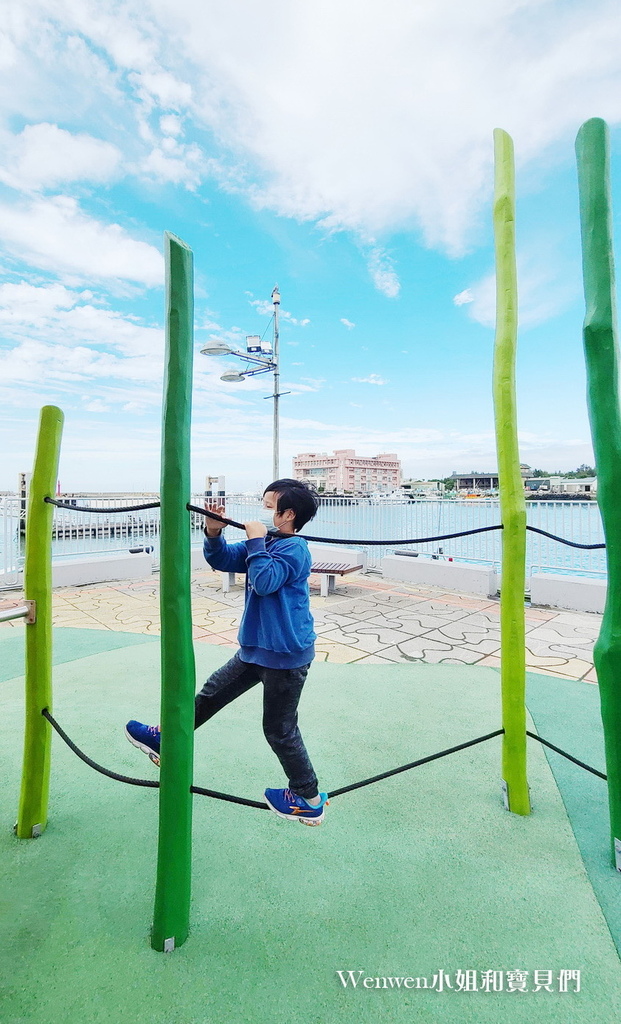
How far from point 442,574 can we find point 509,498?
19.2 ft

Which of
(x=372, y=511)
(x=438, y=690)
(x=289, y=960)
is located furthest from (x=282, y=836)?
(x=372, y=511)

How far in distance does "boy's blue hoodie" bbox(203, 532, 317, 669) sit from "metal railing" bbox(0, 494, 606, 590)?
3.70m

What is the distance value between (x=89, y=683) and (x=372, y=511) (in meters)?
6.39

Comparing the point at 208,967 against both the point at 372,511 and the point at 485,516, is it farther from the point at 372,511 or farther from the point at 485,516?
the point at 372,511

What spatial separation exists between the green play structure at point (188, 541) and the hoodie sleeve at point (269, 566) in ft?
0.72

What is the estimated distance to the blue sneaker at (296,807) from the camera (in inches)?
69.1

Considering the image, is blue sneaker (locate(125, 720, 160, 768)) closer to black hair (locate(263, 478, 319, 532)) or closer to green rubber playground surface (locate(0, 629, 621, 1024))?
green rubber playground surface (locate(0, 629, 621, 1024))

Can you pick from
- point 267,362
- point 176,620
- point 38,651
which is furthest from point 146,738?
point 267,362

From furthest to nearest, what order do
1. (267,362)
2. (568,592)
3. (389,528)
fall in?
(267,362)
(389,528)
(568,592)

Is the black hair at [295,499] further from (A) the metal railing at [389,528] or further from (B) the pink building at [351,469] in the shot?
(B) the pink building at [351,469]

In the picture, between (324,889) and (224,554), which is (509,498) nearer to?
(224,554)

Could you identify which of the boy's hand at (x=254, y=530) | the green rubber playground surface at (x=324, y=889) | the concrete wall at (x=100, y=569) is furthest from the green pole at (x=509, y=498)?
the concrete wall at (x=100, y=569)

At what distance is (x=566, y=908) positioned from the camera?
1630mm

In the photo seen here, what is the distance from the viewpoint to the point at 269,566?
163 cm
